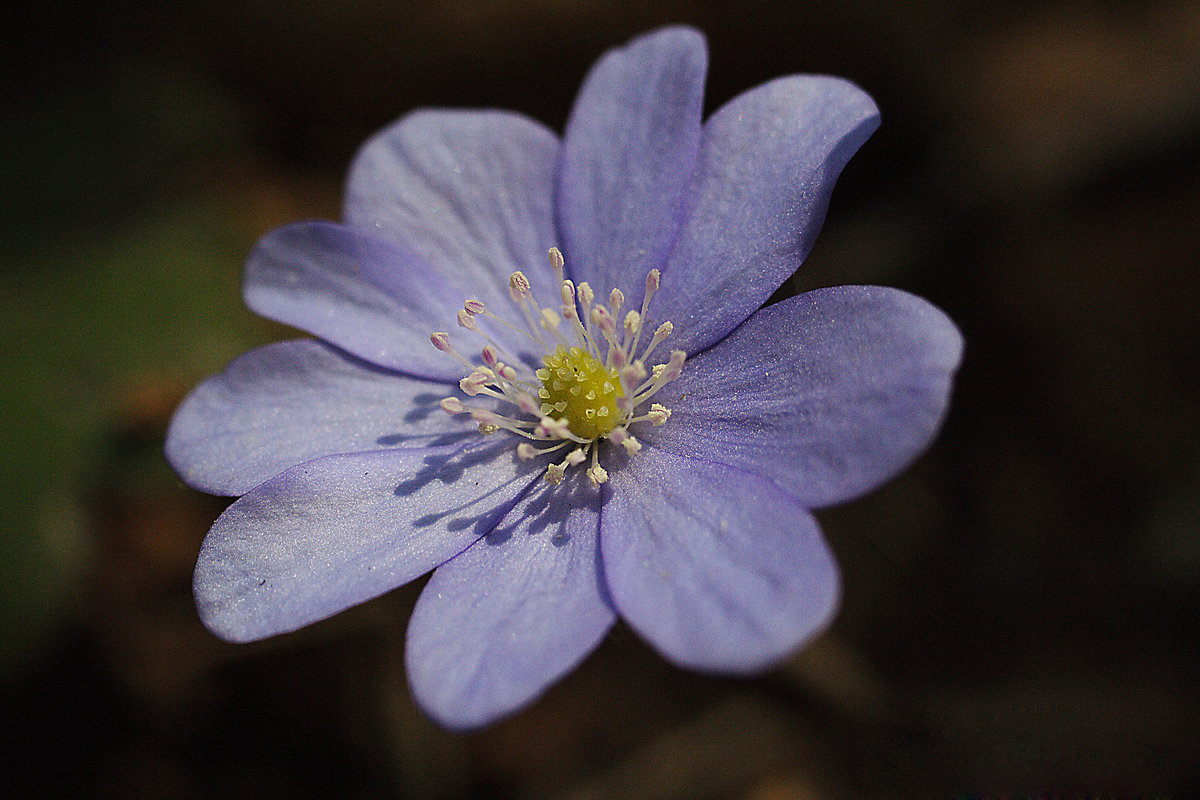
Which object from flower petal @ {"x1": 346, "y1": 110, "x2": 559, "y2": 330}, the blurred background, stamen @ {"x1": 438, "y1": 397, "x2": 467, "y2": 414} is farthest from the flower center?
the blurred background

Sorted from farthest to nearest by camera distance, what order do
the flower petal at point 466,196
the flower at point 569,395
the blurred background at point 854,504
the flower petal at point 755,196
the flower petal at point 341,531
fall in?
1. the blurred background at point 854,504
2. the flower petal at point 466,196
3. the flower petal at point 755,196
4. the flower petal at point 341,531
5. the flower at point 569,395

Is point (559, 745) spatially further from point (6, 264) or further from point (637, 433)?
point (6, 264)

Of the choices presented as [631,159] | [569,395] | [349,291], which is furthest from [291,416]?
[631,159]

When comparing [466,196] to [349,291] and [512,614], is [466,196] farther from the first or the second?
[512,614]

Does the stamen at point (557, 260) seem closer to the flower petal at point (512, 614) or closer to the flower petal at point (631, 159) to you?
the flower petal at point (631, 159)

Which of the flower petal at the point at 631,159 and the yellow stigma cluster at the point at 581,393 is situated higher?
the flower petal at the point at 631,159

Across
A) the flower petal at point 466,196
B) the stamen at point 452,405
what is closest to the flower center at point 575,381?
the stamen at point 452,405

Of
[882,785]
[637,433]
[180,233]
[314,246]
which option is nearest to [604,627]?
[637,433]
